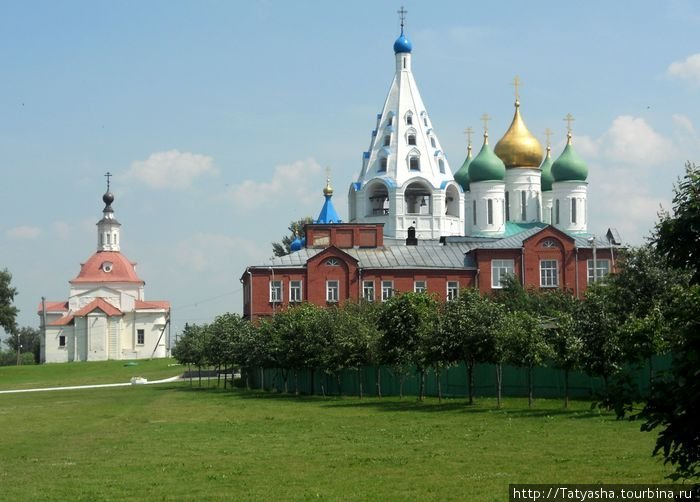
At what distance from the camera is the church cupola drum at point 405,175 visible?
90.2m

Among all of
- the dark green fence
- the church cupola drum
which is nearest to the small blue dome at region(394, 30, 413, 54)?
the church cupola drum

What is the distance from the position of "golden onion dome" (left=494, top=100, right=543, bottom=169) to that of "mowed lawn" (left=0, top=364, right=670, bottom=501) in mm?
52546

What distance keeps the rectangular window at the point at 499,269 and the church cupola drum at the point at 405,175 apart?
12.7 metres

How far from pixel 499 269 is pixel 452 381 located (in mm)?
27296

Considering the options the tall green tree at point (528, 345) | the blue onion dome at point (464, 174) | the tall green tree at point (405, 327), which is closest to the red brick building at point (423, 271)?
the blue onion dome at point (464, 174)

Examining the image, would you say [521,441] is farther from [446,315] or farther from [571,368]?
[446,315]

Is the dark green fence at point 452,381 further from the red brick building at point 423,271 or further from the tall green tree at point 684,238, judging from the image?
the tall green tree at point 684,238

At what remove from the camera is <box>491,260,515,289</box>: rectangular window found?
7744 centimetres

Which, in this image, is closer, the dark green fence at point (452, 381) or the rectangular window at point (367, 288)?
the dark green fence at point (452, 381)

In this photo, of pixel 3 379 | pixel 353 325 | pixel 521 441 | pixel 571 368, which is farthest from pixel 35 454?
pixel 3 379

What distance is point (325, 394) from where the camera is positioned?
186ft

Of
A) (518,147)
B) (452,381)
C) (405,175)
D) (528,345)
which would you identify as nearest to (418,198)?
(405,175)

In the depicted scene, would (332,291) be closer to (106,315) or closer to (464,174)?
(464,174)

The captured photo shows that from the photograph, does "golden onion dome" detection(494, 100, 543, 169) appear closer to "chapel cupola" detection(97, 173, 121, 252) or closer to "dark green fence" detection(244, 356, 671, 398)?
"dark green fence" detection(244, 356, 671, 398)
